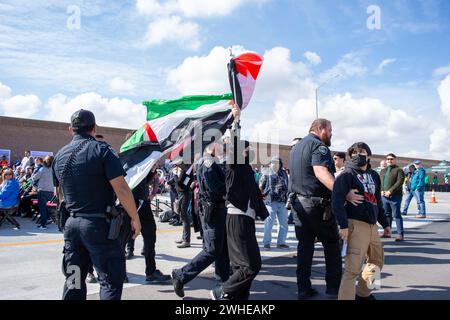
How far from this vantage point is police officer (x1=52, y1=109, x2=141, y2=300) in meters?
3.30

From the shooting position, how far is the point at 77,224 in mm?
3357

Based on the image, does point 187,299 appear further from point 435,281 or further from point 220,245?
point 435,281

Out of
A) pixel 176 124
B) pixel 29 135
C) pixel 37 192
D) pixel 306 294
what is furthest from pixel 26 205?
pixel 29 135

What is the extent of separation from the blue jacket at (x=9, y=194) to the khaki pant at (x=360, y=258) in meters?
8.59

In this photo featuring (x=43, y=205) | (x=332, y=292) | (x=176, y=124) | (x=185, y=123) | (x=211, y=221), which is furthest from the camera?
(x=43, y=205)

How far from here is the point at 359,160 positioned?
4.45m

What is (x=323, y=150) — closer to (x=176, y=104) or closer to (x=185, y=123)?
(x=185, y=123)

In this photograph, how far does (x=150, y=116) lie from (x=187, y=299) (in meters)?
3.10

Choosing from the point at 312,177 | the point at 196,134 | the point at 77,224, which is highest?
the point at 196,134

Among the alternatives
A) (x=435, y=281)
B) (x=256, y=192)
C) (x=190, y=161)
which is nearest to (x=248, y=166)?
(x=256, y=192)

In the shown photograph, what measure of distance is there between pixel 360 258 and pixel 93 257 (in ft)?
8.88

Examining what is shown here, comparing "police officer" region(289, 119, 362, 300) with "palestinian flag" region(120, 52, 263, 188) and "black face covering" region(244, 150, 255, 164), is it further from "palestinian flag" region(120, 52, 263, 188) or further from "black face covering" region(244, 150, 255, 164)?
"palestinian flag" region(120, 52, 263, 188)

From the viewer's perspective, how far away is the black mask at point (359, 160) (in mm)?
4434

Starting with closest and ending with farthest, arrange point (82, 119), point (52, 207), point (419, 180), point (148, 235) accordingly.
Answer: point (82, 119) → point (148, 235) → point (52, 207) → point (419, 180)
